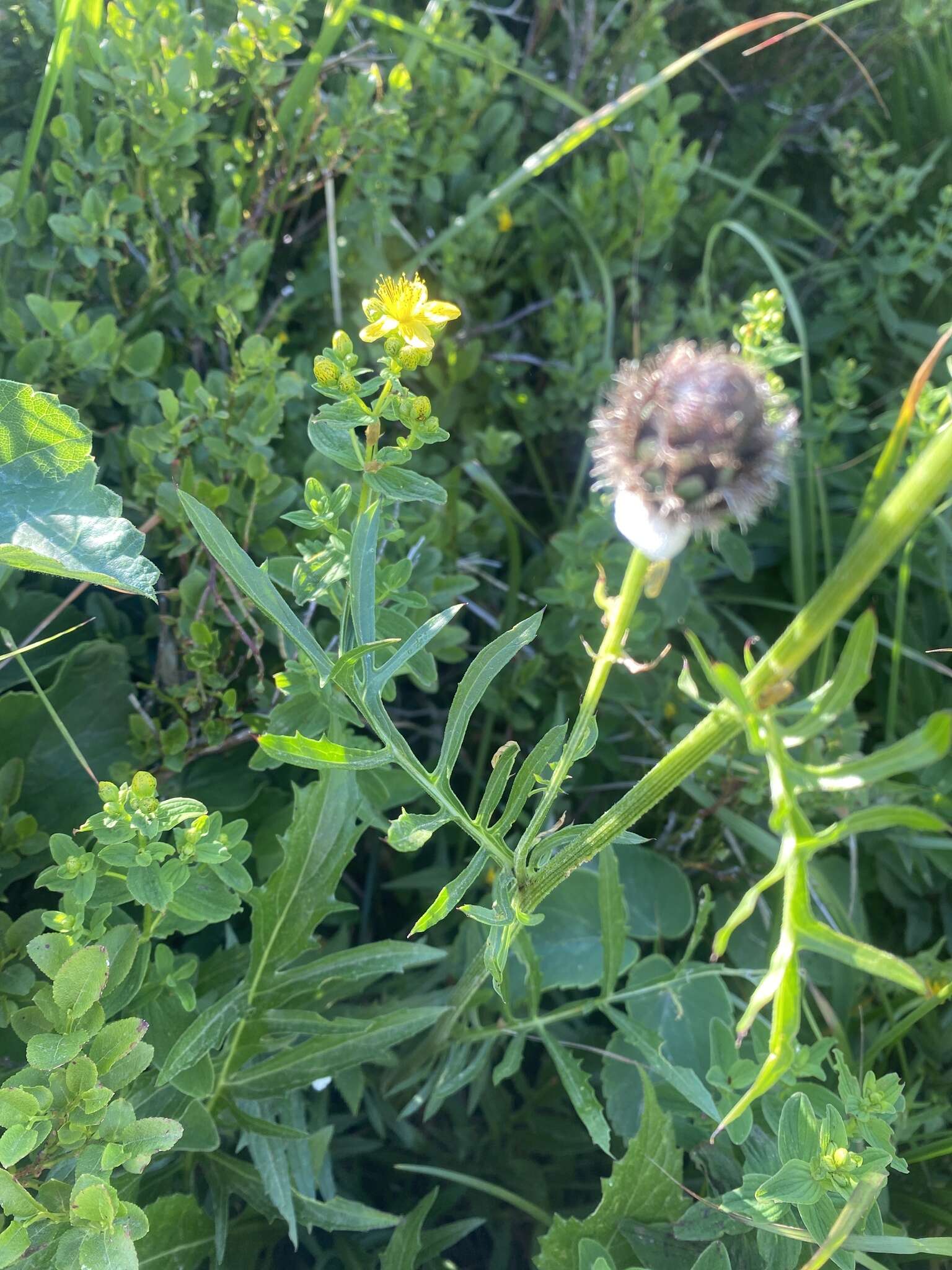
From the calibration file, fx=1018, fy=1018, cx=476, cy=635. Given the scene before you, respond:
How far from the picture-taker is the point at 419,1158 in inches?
62.2

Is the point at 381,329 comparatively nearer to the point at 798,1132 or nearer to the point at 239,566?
the point at 239,566

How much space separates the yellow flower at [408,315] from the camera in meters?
0.98

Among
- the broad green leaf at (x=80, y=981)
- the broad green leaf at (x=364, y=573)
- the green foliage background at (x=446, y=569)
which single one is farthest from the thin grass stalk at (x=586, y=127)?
the broad green leaf at (x=80, y=981)

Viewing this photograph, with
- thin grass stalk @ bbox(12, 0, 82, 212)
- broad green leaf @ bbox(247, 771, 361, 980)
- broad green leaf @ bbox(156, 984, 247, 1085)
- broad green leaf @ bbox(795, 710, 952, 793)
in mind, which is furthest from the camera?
thin grass stalk @ bbox(12, 0, 82, 212)

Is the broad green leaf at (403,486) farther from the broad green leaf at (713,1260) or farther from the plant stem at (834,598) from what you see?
the broad green leaf at (713,1260)

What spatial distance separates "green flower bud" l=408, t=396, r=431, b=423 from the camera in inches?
40.1

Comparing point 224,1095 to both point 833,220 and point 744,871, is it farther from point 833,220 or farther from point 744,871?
point 833,220

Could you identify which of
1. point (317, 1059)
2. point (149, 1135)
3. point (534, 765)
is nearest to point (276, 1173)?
point (317, 1059)

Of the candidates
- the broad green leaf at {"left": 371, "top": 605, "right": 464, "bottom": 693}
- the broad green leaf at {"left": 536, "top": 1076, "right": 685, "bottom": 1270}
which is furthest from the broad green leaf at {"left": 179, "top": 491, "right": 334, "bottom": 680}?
the broad green leaf at {"left": 536, "top": 1076, "right": 685, "bottom": 1270}

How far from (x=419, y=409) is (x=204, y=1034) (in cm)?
73

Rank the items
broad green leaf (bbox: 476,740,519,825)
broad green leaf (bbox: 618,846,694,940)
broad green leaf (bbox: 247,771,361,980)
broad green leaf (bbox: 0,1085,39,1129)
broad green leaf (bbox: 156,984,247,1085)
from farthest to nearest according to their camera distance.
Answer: broad green leaf (bbox: 618,846,694,940) → broad green leaf (bbox: 247,771,361,980) → broad green leaf (bbox: 156,984,247,1085) → broad green leaf (bbox: 476,740,519,825) → broad green leaf (bbox: 0,1085,39,1129)

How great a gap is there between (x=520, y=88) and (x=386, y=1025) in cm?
192

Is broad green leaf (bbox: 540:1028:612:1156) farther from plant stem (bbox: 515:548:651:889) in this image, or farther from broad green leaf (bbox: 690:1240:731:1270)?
plant stem (bbox: 515:548:651:889)

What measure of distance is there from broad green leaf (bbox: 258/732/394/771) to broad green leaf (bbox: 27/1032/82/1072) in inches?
13.0
